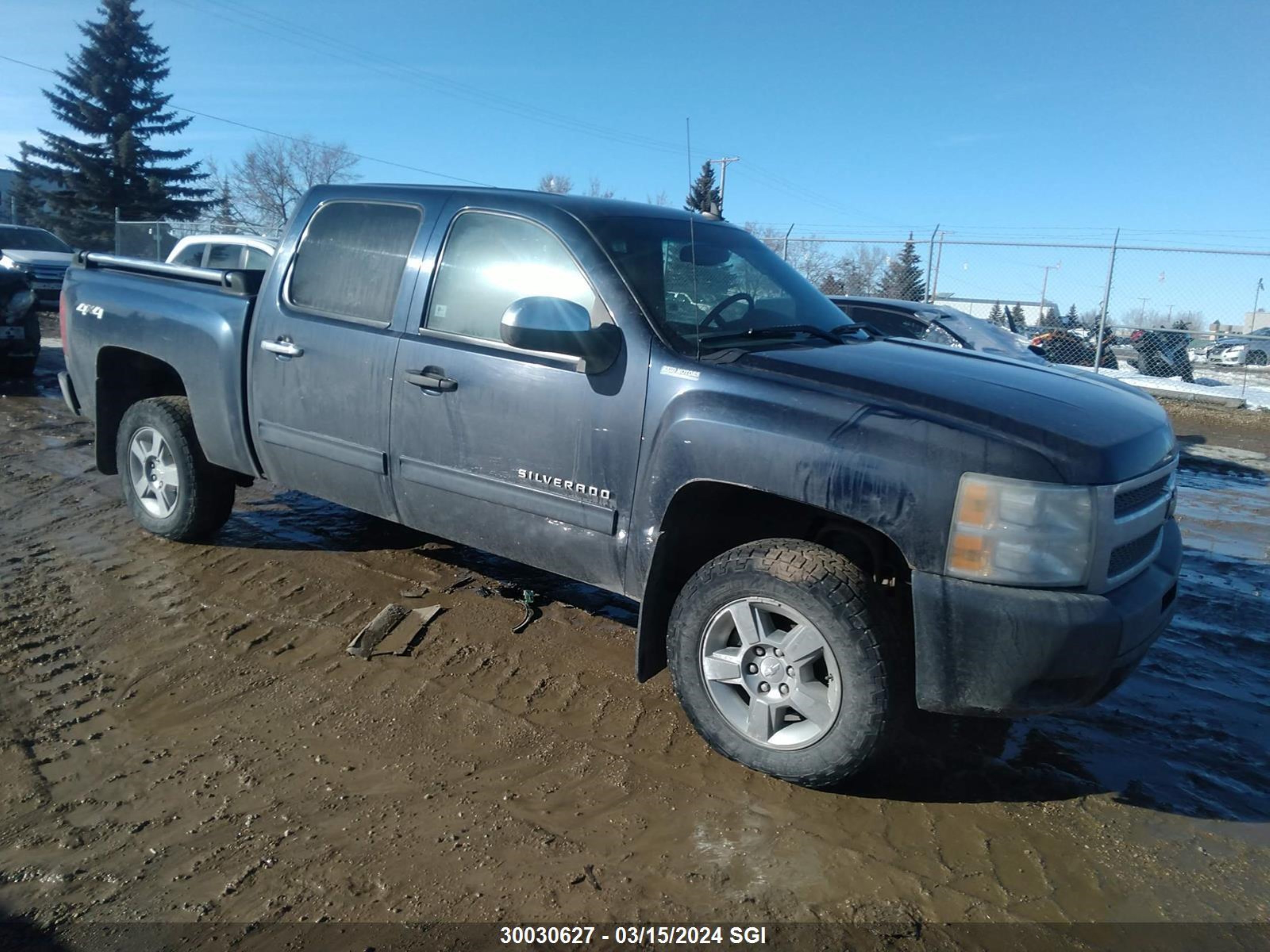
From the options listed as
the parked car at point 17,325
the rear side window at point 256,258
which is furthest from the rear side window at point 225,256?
the parked car at point 17,325

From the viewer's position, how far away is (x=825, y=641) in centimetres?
289

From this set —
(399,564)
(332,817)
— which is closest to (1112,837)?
(332,817)

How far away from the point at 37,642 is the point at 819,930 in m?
3.43

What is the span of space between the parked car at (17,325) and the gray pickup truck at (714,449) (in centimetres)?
758

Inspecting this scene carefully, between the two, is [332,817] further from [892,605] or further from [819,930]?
[892,605]

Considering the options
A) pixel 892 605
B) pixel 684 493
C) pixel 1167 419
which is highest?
pixel 1167 419

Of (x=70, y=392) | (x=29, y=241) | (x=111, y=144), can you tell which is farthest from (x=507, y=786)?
(x=111, y=144)

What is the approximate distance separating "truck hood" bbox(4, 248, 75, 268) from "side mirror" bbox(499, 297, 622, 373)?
18731 mm

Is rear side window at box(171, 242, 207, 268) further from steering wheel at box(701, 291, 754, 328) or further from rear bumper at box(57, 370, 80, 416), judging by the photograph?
steering wheel at box(701, 291, 754, 328)

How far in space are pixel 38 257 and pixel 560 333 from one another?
65.9 feet

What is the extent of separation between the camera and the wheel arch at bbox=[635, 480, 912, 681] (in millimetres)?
3082

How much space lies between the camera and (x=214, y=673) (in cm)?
371

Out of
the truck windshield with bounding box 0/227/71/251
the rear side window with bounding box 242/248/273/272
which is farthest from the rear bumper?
the truck windshield with bounding box 0/227/71/251

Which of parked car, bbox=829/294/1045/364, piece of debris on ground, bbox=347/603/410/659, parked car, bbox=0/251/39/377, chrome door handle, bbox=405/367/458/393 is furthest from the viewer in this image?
parked car, bbox=0/251/39/377
